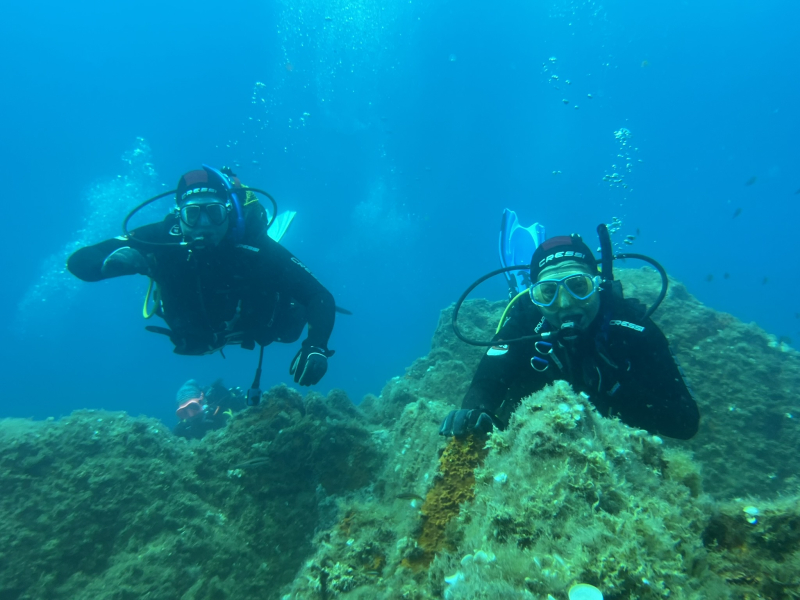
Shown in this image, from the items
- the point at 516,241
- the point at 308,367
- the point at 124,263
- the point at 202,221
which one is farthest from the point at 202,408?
the point at 516,241

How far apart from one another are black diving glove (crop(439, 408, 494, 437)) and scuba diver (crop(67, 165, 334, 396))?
231cm

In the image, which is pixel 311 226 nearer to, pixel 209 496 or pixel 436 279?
pixel 436 279

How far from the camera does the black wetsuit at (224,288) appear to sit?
5023 millimetres

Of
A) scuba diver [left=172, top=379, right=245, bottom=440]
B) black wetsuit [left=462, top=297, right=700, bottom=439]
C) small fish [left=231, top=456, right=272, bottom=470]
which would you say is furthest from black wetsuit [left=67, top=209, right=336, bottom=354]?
scuba diver [left=172, top=379, right=245, bottom=440]

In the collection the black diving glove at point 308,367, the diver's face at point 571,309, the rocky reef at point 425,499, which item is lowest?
the rocky reef at point 425,499

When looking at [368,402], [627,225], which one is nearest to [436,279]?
[627,225]

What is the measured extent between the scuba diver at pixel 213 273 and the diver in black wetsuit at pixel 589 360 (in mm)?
2243

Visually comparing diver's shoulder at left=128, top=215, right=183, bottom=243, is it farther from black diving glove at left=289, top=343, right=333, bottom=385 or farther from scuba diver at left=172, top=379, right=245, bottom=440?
scuba diver at left=172, top=379, right=245, bottom=440

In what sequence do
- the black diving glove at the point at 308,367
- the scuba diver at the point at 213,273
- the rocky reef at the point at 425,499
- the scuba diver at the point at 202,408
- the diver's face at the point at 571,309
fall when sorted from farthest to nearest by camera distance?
the scuba diver at the point at 202,408 → the scuba diver at the point at 213,273 → the black diving glove at the point at 308,367 → the diver's face at the point at 571,309 → the rocky reef at the point at 425,499

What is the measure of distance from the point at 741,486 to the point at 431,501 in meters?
4.84

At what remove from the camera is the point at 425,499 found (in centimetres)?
262

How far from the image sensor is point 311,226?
81.7 m

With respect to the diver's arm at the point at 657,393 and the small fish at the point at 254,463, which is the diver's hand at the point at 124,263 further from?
the diver's arm at the point at 657,393

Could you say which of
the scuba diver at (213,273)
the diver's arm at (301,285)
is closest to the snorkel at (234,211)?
the scuba diver at (213,273)
